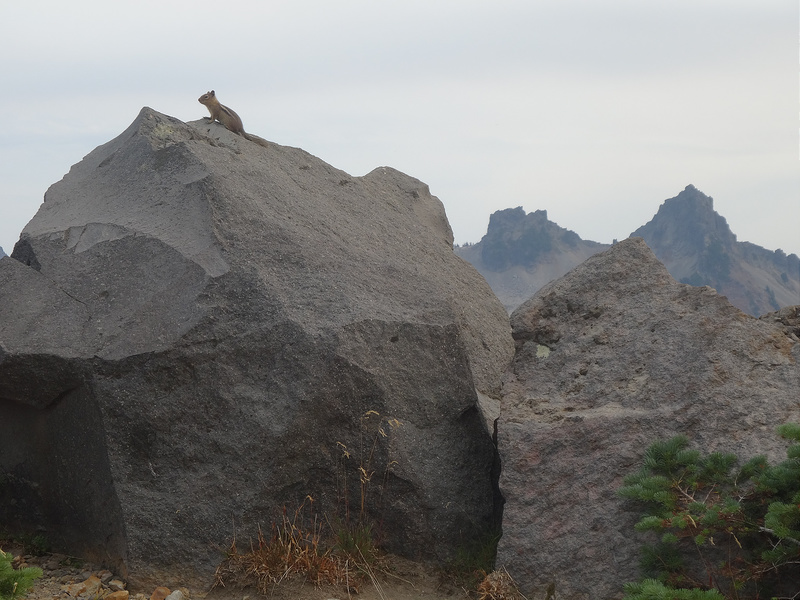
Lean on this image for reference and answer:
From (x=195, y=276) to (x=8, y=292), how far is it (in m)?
1.44

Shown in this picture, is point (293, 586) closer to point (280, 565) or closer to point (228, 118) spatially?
point (280, 565)

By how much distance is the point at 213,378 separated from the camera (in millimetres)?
4906

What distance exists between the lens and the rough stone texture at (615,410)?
179 inches

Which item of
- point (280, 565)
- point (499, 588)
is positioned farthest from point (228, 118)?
point (499, 588)

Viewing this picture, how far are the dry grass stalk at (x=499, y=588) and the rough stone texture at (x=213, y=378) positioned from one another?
0.68m

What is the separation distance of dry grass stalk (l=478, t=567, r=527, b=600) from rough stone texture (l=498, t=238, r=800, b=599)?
5 centimetres

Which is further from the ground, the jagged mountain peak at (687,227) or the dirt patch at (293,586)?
the jagged mountain peak at (687,227)

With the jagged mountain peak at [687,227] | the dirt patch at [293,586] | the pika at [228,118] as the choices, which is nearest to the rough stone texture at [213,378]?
the dirt patch at [293,586]

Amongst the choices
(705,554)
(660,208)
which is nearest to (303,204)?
(705,554)

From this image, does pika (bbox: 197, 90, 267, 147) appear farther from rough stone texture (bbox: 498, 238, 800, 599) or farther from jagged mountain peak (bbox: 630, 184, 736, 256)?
jagged mountain peak (bbox: 630, 184, 736, 256)

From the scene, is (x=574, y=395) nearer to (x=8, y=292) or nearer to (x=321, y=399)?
(x=321, y=399)

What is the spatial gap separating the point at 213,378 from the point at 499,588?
2203mm

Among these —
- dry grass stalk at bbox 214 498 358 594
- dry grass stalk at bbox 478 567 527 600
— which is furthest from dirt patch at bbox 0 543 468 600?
dry grass stalk at bbox 478 567 527 600

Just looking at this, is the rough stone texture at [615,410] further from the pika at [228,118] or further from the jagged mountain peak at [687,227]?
the jagged mountain peak at [687,227]
